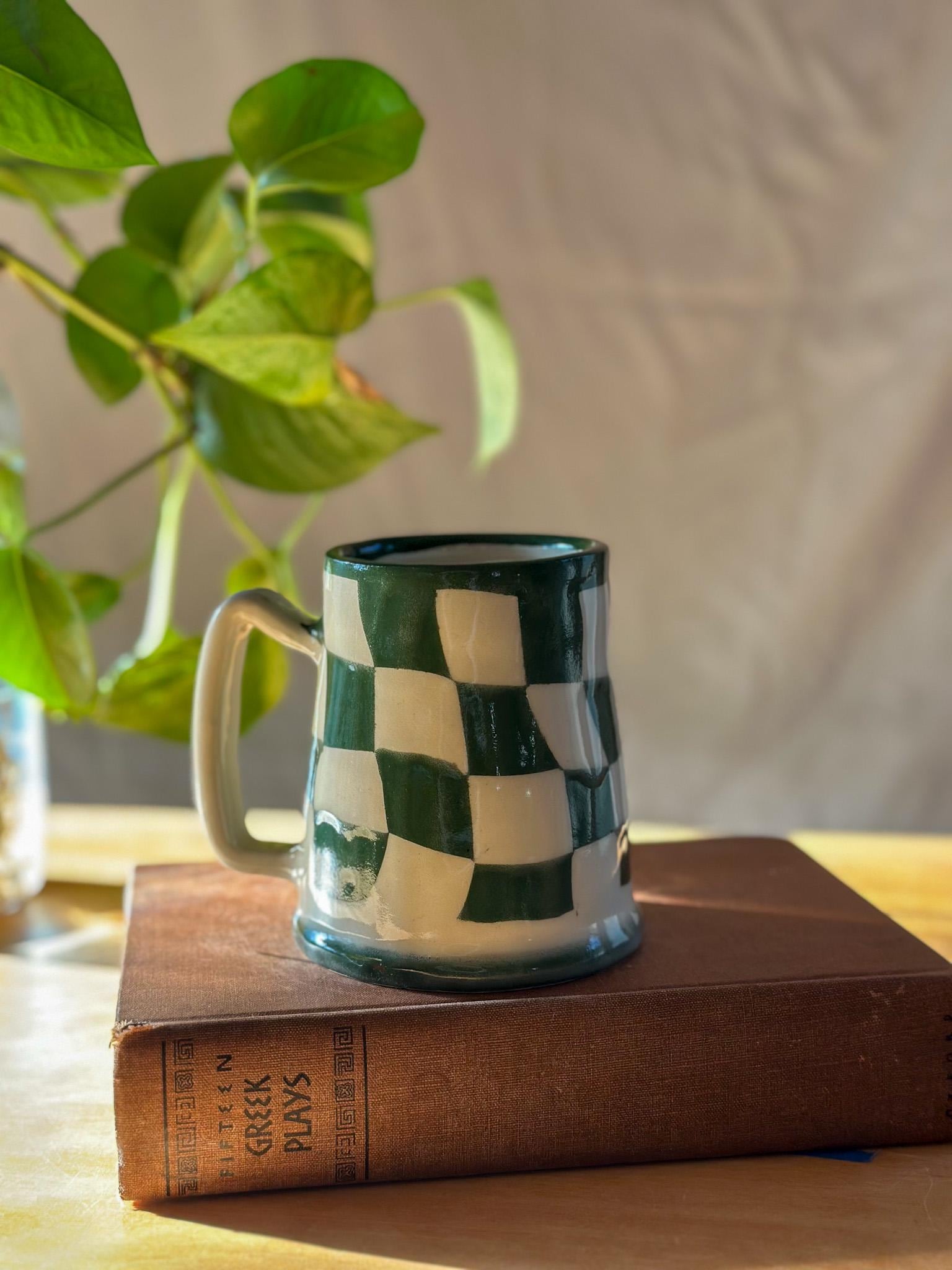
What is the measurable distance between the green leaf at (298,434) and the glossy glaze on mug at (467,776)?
0.52 feet

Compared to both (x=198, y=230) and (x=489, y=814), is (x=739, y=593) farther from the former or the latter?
A: (x=489, y=814)

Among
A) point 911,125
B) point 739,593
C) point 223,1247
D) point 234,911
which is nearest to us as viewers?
point 223,1247

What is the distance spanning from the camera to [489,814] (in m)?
0.40

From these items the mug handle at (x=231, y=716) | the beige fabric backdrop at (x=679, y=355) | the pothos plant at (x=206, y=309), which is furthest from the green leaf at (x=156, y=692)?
the beige fabric backdrop at (x=679, y=355)

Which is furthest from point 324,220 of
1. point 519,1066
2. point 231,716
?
point 519,1066

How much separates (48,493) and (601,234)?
54 centimetres

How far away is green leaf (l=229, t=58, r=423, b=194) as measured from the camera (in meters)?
0.48

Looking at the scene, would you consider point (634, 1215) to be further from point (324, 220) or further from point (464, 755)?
point (324, 220)

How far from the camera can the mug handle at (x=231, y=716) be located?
45 centimetres

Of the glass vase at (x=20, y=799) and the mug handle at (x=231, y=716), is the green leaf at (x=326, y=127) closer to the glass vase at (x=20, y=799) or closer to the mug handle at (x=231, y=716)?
the mug handle at (x=231, y=716)

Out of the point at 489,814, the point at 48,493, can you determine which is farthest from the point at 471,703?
the point at 48,493

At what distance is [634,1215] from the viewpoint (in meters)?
0.39

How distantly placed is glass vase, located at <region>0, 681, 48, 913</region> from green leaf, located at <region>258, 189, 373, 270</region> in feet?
0.87

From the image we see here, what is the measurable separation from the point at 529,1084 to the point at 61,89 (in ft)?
1.11
